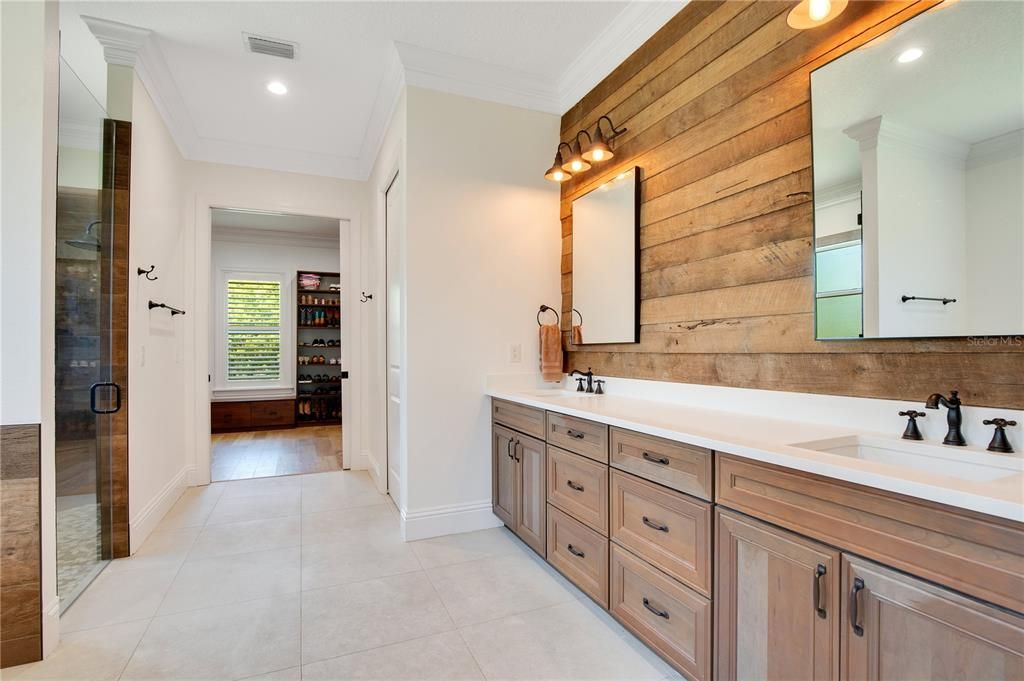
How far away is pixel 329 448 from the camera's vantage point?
17.7ft

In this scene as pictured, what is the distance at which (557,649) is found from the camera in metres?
1.80

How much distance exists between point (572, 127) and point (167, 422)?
11.6 feet

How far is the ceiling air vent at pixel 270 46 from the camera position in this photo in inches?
105

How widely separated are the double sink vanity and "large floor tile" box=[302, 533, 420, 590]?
945mm

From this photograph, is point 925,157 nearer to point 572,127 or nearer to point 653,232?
point 653,232

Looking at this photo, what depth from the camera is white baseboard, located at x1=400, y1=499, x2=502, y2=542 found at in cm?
281

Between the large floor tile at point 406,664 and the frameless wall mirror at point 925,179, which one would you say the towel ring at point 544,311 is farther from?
the large floor tile at point 406,664

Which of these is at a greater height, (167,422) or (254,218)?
(254,218)

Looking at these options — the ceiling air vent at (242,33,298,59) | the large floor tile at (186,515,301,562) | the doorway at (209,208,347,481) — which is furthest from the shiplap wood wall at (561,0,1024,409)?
the doorway at (209,208,347,481)

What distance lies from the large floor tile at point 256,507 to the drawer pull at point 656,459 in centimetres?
265

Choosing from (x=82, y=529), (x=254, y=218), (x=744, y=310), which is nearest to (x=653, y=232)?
(x=744, y=310)

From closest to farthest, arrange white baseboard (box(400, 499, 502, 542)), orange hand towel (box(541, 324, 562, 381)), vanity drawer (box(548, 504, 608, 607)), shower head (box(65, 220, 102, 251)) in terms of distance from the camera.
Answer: vanity drawer (box(548, 504, 608, 607)), shower head (box(65, 220, 102, 251)), white baseboard (box(400, 499, 502, 542)), orange hand towel (box(541, 324, 562, 381))

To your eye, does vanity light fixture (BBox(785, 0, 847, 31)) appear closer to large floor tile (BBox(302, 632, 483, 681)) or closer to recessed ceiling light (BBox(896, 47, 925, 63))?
recessed ceiling light (BBox(896, 47, 925, 63))

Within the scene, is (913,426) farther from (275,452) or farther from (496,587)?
(275,452)
